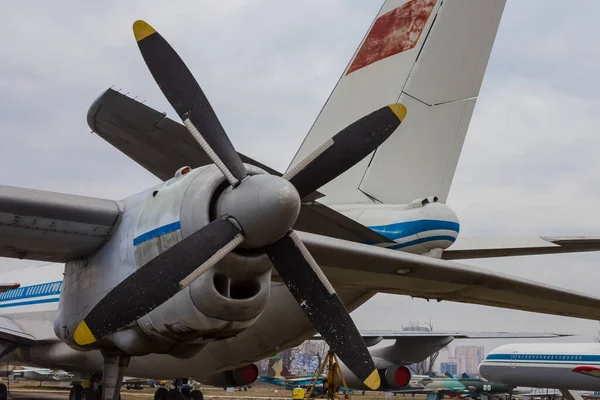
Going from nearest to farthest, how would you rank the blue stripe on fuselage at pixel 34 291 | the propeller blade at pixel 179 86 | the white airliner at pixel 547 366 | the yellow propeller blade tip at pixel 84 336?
the yellow propeller blade tip at pixel 84 336 → the propeller blade at pixel 179 86 → the blue stripe on fuselage at pixel 34 291 → the white airliner at pixel 547 366

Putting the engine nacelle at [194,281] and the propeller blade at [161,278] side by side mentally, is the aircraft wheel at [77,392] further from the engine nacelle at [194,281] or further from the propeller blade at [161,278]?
the propeller blade at [161,278]

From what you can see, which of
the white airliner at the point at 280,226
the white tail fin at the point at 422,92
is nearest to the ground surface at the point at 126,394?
the white airliner at the point at 280,226

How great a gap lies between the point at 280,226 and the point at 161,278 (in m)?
1.25

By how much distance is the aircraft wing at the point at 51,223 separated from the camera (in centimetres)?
801

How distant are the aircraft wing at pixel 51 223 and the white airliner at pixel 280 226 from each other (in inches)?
0.8

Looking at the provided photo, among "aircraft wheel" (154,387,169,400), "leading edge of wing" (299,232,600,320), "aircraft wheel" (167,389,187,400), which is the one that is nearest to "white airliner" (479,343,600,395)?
"aircraft wheel" (167,389,187,400)

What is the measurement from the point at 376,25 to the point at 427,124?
2.34 metres

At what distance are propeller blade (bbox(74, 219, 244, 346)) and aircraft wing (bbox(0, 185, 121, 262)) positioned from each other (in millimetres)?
1784

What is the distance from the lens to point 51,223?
8398mm

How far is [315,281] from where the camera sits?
24.5 feet

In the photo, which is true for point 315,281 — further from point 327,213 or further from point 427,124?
point 427,124

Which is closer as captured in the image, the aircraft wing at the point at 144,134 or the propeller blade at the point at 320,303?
the propeller blade at the point at 320,303

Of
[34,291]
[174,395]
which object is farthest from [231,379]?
[34,291]

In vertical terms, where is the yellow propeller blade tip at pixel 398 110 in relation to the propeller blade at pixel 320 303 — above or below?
above
